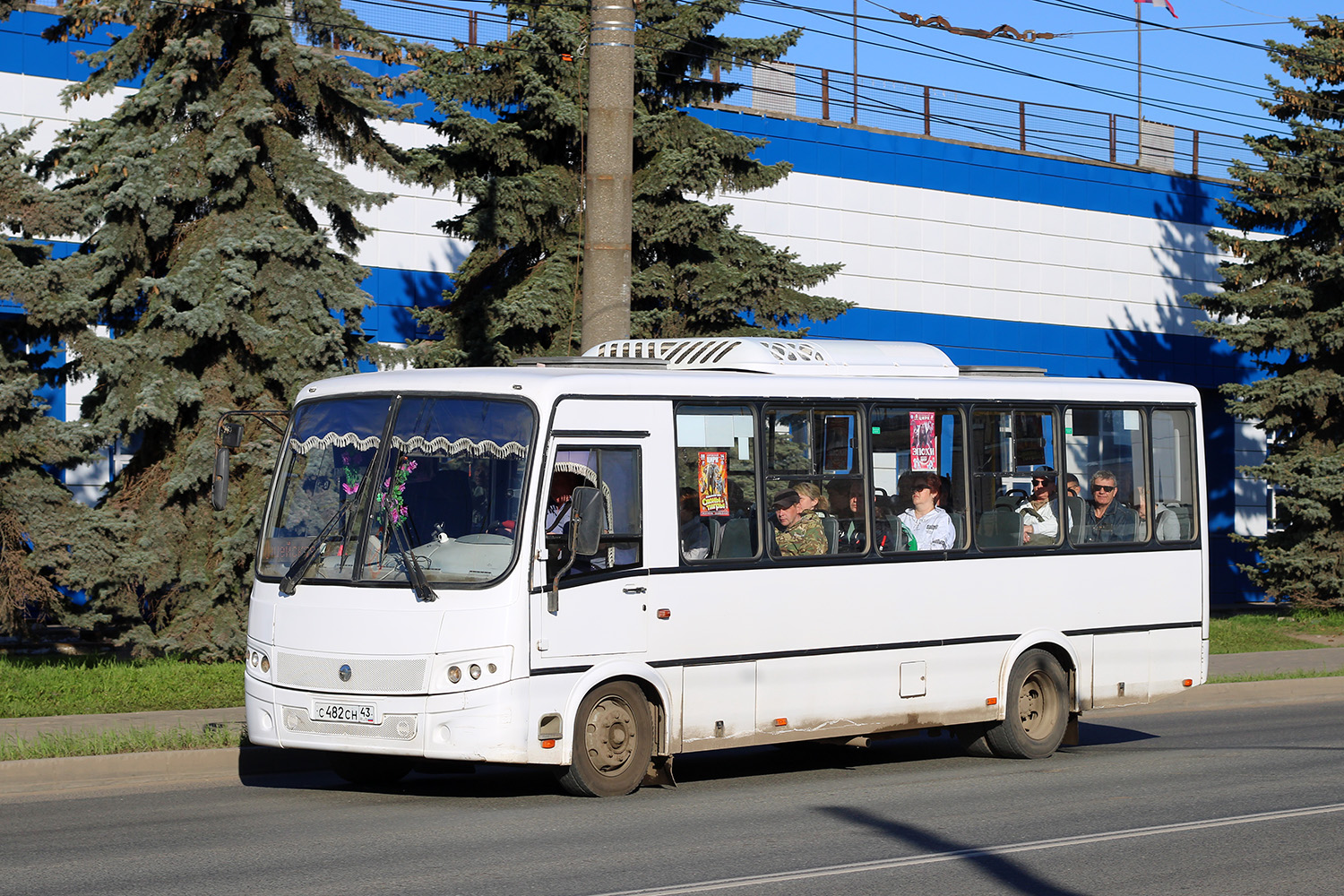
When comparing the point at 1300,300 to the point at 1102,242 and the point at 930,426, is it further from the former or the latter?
the point at 930,426

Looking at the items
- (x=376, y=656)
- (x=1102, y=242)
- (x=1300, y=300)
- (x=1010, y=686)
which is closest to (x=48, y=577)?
(x=376, y=656)

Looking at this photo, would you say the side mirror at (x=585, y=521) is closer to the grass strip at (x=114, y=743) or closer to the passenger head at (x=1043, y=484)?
the grass strip at (x=114, y=743)

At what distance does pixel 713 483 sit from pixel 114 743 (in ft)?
15.5

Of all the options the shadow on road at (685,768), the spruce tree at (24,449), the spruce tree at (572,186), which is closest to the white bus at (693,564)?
the shadow on road at (685,768)

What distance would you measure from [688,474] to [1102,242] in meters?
29.4

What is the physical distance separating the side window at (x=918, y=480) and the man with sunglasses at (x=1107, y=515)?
4.75ft

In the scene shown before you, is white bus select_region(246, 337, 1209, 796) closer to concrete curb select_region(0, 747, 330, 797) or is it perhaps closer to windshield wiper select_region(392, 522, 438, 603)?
windshield wiper select_region(392, 522, 438, 603)

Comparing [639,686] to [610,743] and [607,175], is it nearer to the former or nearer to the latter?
[610,743]

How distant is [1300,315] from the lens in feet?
99.3

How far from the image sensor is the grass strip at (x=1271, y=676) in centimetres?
1948

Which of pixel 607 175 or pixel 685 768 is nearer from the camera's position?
pixel 685 768

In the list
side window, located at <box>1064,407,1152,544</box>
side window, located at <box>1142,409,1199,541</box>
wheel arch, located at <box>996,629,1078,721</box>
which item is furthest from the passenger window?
wheel arch, located at <box>996,629,1078,721</box>

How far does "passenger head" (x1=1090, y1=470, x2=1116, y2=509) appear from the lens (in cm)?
1395

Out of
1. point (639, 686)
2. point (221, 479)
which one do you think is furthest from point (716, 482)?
point (221, 479)
